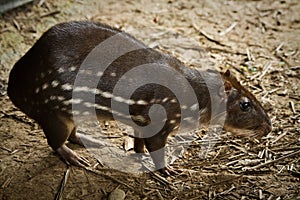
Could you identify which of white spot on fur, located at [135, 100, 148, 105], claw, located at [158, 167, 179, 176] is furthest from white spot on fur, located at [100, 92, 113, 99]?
claw, located at [158, 167, 179, 176]

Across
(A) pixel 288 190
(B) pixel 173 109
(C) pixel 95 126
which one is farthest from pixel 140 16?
(A) pixel 288 190

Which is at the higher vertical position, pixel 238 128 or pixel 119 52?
pixel 119 52

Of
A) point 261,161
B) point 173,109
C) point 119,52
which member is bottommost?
point 261,161

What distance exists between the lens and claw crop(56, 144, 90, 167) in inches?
184

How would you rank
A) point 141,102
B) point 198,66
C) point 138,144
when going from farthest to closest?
point 198,66, point 138,144, point 141,102

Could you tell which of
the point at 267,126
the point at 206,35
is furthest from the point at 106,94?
the point at 206,35

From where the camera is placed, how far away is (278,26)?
A: 6.52 meters

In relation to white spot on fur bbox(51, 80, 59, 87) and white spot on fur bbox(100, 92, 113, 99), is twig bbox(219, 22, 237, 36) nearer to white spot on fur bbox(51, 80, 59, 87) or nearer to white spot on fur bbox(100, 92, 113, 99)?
white spot on fur bbox(100, 92, 113, 99)

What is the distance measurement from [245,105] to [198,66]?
1507 mm

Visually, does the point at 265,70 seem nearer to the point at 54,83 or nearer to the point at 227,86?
the point at 227,86

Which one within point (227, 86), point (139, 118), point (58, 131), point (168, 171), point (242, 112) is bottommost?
point (168, 171)

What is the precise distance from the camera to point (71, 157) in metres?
4.69

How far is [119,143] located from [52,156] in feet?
2.03

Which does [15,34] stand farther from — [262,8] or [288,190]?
[288,190]
